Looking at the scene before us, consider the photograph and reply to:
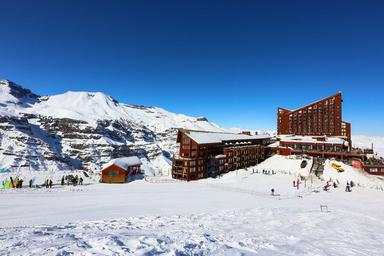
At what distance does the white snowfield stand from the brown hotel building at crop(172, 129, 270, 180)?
1770 cm

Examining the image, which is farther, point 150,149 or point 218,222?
point 150,149

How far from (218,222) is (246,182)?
77.1ft

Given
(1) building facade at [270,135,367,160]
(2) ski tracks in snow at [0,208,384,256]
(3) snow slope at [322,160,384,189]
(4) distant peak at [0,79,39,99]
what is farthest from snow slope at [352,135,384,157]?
(4) distant peak at [0,79,39,99]

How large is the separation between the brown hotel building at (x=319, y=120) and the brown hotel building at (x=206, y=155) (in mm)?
35026

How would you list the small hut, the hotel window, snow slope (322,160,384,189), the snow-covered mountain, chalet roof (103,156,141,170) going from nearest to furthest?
1. the small hut
2. chalet roof (103,156,141,170)
3. snow slope (322,160,384,189)
4. the hotel window
5. the snow-covered mountain

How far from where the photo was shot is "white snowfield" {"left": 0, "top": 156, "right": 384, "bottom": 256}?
8.12m

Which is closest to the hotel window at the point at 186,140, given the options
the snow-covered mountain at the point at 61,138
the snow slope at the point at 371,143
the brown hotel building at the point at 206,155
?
the brown hotel building at the point at 206,155

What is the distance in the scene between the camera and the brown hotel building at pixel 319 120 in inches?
2884

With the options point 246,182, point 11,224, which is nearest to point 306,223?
point 11,224

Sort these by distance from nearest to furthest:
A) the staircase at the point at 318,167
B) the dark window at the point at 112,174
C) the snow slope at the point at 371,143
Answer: the dark window at the point at 112,174 < the staircase at the point at 318,167 < the snow slope at the point at 371,143

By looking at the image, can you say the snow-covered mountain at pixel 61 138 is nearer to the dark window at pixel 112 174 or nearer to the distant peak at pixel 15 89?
the distant peak at pixel 15 89

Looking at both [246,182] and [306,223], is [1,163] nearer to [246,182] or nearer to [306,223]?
[246,182]

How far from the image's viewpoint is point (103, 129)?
166625mm

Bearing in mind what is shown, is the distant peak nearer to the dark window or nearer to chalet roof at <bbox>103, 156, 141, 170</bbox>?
chalet roof at <bbox>103, 156, 141, 170</bbox>
